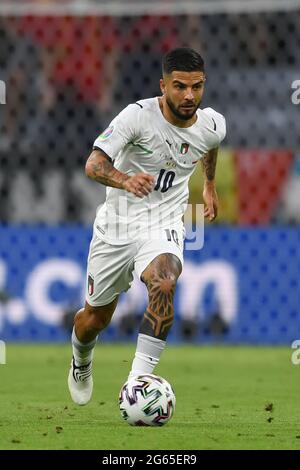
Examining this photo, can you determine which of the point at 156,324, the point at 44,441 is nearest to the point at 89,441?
the point at 44,441

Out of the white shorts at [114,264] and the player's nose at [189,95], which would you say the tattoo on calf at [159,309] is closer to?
the white shorts at [114,264]

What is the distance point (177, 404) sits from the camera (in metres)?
7.46

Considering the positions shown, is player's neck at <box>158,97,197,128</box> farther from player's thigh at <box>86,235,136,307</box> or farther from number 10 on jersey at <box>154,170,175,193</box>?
player's thigh at <box>86,235,136,307</box>

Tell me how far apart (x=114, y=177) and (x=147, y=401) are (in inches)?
45.7

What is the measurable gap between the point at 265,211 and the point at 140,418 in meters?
6.42

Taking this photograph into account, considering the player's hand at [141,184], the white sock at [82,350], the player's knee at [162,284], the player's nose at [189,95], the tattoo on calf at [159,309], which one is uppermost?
the player's nose at [189,95]

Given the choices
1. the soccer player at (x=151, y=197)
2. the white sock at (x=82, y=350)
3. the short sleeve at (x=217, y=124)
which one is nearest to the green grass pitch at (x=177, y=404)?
the white sock at (x=82, y=350)

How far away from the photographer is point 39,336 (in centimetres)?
1159

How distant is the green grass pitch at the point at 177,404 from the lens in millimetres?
5656

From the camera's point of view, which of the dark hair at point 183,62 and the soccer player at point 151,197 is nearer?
the soccer player at point 151,197

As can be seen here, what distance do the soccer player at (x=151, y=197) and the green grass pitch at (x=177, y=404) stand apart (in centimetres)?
41

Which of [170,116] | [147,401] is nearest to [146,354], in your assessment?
[147,401]

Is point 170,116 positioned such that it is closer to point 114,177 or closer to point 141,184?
point 114,177
